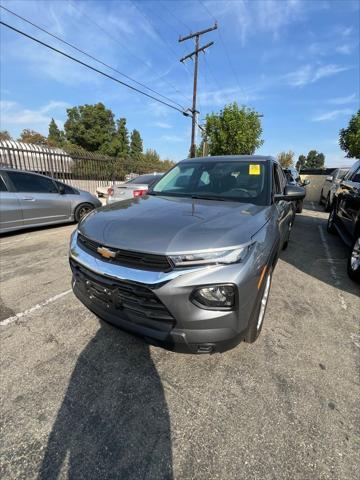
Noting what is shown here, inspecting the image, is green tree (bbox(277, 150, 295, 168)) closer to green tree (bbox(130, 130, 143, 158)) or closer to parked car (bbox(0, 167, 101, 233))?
green tree (bbox(130, 130, 143, 158))

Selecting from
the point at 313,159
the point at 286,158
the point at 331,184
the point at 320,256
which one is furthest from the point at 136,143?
the point at 313,159

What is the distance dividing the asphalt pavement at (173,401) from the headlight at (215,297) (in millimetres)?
699

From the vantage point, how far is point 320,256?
532cm

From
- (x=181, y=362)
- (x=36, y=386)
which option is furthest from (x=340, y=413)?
(x=36, y=386)

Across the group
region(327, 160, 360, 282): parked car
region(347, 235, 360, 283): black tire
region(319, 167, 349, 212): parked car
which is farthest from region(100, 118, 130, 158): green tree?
region(347, 235, 360, 283): black tire

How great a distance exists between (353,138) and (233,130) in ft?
38.2

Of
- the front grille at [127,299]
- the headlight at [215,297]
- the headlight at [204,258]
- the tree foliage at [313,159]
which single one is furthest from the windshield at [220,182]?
the tree foliage at [313,159]

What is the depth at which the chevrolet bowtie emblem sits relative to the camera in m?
1.86

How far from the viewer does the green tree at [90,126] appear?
4009 cm

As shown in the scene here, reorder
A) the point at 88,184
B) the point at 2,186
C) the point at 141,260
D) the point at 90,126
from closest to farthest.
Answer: the point at 141,260 → the point at 2,186 → the point at 88,184 → the point at 90,126

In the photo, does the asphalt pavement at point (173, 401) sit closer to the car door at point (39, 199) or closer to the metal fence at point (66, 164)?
the car door at point (39, 199)

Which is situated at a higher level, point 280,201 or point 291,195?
point 291,195

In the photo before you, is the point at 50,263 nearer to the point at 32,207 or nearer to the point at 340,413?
the point at 32,207

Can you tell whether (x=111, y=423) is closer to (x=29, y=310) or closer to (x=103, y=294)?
(x=103, y=294)
